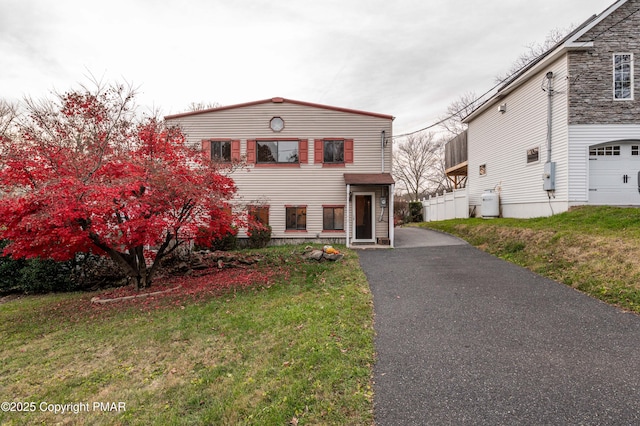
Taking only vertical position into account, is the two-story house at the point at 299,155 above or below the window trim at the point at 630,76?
below

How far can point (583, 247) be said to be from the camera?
23.7ft

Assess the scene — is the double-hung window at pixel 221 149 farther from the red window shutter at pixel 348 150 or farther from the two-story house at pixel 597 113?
the two-story house at pixel 597 113

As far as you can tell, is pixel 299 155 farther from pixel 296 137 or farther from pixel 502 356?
pixel 502 356

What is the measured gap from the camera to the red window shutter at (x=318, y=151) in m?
13.7

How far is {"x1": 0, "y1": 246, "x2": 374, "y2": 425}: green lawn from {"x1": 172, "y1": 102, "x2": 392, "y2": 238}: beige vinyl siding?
6929mm

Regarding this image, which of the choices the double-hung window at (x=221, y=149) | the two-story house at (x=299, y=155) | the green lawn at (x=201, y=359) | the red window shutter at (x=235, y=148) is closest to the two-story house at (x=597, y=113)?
the two-story house at (x=299, y=155)

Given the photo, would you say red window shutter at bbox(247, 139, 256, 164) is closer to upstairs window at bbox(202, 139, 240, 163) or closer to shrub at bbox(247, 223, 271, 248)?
upstairs window at bbox(202, 139, 240, 163)

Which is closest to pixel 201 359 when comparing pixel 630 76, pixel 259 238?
pixel 259 238

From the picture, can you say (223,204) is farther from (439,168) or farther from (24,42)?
(439,168)

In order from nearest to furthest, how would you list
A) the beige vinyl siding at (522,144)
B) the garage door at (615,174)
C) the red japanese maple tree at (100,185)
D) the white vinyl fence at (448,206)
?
1. the red japanese maple tree at (100,185)
2. the garage door at (615,174)
3. the beige vinyl siding at (522,144)
4. the white vinyl fence at (448,206)

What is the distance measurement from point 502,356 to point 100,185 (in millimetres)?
7479

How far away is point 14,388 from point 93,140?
5.92m

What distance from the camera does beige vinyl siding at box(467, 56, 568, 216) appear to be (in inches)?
435

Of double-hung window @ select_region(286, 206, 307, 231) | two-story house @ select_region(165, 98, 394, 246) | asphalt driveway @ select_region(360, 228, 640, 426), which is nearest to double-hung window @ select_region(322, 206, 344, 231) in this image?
two-story house @ select_region(165, 98, 394, 246)
